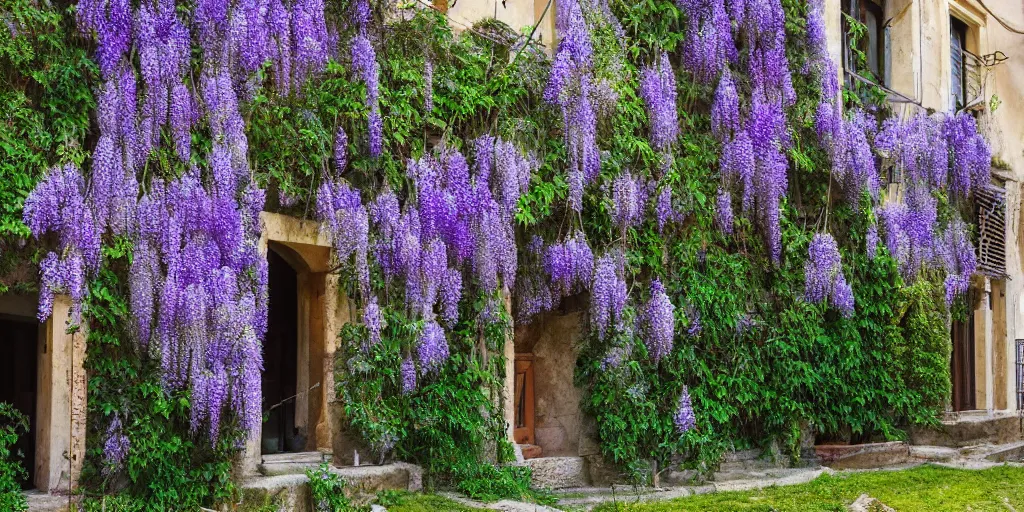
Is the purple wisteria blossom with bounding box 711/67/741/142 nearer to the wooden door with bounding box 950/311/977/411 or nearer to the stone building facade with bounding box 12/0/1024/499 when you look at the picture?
the stone building facade with bounding box 12/0/1024/499

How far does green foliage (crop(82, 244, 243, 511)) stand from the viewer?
5879 millimetres

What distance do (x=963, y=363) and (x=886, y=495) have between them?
5.25 metres

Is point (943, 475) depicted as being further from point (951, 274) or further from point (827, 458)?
point (951, 274)

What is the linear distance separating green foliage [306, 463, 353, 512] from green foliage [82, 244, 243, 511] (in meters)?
0.48

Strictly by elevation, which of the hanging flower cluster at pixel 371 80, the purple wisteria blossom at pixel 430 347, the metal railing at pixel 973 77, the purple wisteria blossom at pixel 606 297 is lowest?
the purple wisteria blossom at pixel 430 347

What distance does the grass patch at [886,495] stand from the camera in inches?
273

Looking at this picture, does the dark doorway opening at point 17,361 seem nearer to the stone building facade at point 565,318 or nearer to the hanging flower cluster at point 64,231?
the stone building facade at point 565,318

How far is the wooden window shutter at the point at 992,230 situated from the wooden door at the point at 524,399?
18.3 ft

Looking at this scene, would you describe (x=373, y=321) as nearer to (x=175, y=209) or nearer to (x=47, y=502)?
(x=175, y=209)

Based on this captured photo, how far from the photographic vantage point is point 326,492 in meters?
6.27

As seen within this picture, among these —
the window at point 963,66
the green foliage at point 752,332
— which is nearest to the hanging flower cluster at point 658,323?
the green foliage at point 752,332

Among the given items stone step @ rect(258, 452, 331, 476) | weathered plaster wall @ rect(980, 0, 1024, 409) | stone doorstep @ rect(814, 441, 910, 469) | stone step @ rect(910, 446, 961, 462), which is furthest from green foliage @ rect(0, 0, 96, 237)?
weathered plaster wall @ rect(980, 0, 1024, 409)

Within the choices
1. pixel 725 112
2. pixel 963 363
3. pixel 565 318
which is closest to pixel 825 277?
pixel 725 112

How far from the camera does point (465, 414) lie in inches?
284
